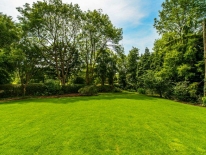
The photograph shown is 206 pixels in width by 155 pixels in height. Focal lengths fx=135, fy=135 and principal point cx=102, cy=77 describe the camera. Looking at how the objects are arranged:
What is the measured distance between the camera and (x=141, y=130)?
4.76 meters

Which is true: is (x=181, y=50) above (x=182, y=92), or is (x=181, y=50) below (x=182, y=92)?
above

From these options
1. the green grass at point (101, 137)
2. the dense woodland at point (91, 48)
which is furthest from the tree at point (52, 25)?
the green grass at point (101, 137)

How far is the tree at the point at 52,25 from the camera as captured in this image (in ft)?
58.8

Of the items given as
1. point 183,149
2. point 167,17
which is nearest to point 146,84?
point 167,17

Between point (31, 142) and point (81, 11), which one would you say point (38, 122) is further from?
point (81, 11)

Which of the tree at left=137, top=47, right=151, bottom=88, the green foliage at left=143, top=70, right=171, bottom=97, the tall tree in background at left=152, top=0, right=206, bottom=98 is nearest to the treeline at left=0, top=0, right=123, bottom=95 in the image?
the tree at left=137, top=47, right=151, bottom=88

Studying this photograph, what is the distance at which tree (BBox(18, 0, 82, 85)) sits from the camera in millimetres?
17922

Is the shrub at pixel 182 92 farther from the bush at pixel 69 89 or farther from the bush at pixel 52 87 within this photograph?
the bush at pixel 52 87

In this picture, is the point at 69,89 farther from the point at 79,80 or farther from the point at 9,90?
the point at 9,90

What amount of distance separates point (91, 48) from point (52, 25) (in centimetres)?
676

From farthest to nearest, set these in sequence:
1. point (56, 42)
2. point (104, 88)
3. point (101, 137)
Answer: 1. point (104, 88)
2. point (56, 42)
3. point (101, 137)

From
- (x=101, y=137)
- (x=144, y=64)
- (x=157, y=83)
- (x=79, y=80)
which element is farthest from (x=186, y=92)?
(x=79, y=80)

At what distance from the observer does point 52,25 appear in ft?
63.9

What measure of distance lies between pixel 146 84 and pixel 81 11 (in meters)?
14.4
